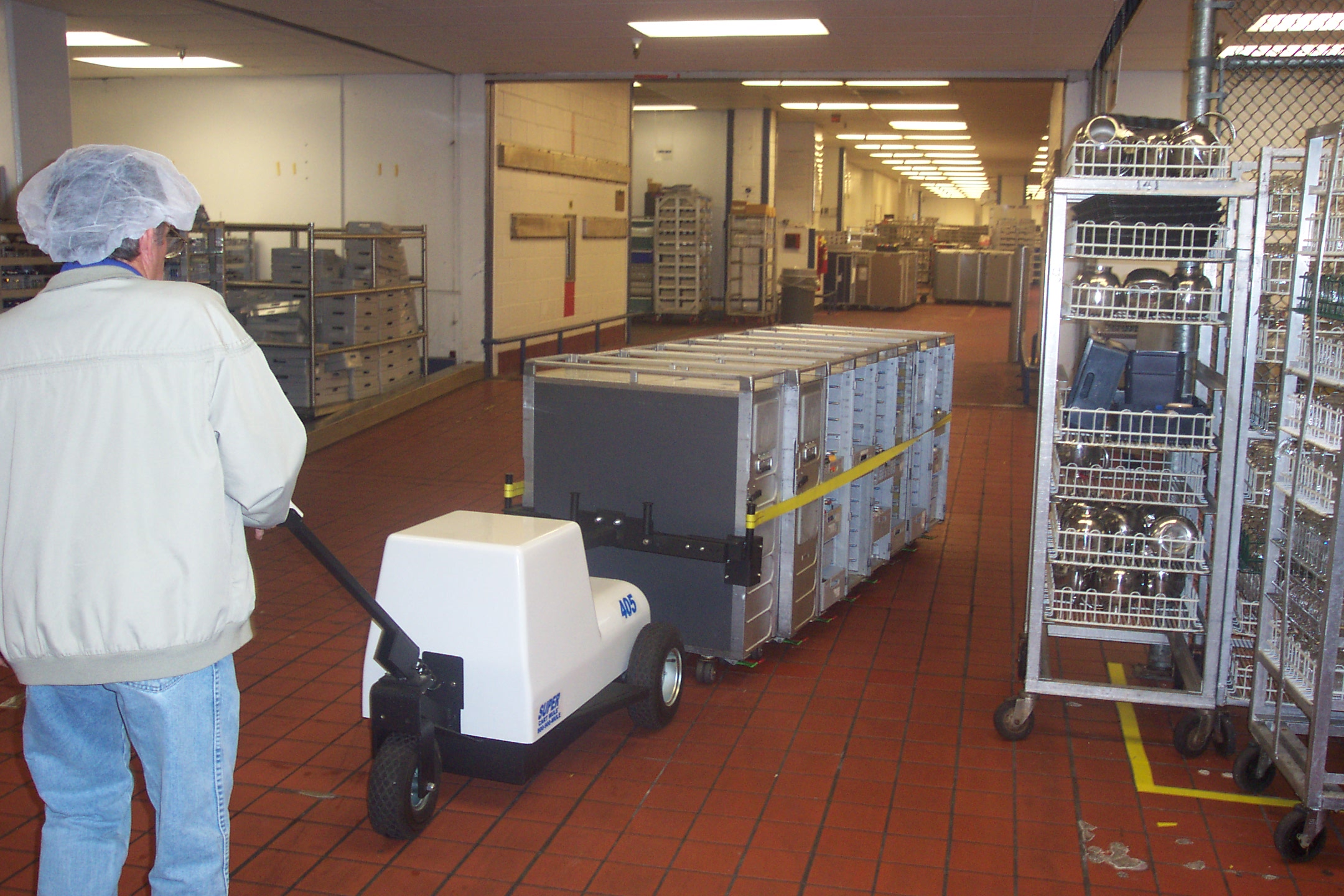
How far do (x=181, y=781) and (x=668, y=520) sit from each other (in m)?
2.53

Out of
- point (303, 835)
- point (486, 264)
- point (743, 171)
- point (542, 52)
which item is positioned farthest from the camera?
point (743, 171)

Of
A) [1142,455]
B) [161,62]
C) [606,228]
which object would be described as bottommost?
[1142,455]

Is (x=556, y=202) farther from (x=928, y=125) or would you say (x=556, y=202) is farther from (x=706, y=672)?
(x=706, y=672)

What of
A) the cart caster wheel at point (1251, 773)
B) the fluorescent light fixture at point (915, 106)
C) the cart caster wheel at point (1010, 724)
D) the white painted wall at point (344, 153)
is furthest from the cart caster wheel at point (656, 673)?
the fluorescent light fixture at point (915, 106)

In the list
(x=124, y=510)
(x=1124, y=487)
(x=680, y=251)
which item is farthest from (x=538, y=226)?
(x=124, y=510)

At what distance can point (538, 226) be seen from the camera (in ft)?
44.1

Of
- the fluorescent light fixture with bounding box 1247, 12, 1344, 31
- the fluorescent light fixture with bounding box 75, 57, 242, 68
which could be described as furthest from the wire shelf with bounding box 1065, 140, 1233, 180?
the fluorescent light fixture with bounding box 75, 57, 242, 68

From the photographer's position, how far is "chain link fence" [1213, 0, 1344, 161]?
8.85 metres

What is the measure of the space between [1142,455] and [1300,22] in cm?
762

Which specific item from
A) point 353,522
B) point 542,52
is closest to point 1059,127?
point 542,52

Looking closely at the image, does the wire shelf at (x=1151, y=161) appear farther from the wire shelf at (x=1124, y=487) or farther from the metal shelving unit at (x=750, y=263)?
the metal shelving unit at (x=750, y=263)

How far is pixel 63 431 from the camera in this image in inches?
82.8

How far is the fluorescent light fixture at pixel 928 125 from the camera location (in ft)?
66.1

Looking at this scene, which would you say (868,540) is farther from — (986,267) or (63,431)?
(986,267)
